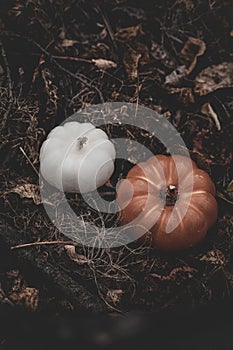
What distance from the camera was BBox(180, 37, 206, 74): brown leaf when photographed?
2.81 metres

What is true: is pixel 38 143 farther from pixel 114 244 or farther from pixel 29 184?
pixel 114 244

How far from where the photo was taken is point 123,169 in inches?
102

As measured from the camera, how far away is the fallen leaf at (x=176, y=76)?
277 centimetres

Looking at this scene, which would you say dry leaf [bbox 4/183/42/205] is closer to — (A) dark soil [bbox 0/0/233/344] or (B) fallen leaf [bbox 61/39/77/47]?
(A) dark soil [bbox 0/0/233/344]

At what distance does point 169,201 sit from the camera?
2367mm

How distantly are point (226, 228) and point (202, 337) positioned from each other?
0.64 m

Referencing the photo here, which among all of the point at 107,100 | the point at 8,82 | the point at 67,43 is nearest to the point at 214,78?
the point at 107,100

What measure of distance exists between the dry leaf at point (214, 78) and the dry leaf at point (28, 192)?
80 cm

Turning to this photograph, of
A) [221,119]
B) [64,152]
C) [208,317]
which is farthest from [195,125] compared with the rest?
[208,317]

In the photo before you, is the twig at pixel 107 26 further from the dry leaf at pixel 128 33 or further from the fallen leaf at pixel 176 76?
the fallen leaf at pixel 176 76

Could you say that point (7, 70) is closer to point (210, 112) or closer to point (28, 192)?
point (28, 192)

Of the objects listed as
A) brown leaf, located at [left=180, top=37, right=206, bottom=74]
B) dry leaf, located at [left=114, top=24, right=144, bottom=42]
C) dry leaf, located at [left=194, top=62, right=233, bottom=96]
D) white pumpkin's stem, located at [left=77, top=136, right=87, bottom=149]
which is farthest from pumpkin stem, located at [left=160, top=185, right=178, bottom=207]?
dry leaf, located at [left=114, top=24, right=144, bottom=42]

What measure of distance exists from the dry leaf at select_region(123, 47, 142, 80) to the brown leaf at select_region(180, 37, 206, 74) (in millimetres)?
197

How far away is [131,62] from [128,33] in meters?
0.14
